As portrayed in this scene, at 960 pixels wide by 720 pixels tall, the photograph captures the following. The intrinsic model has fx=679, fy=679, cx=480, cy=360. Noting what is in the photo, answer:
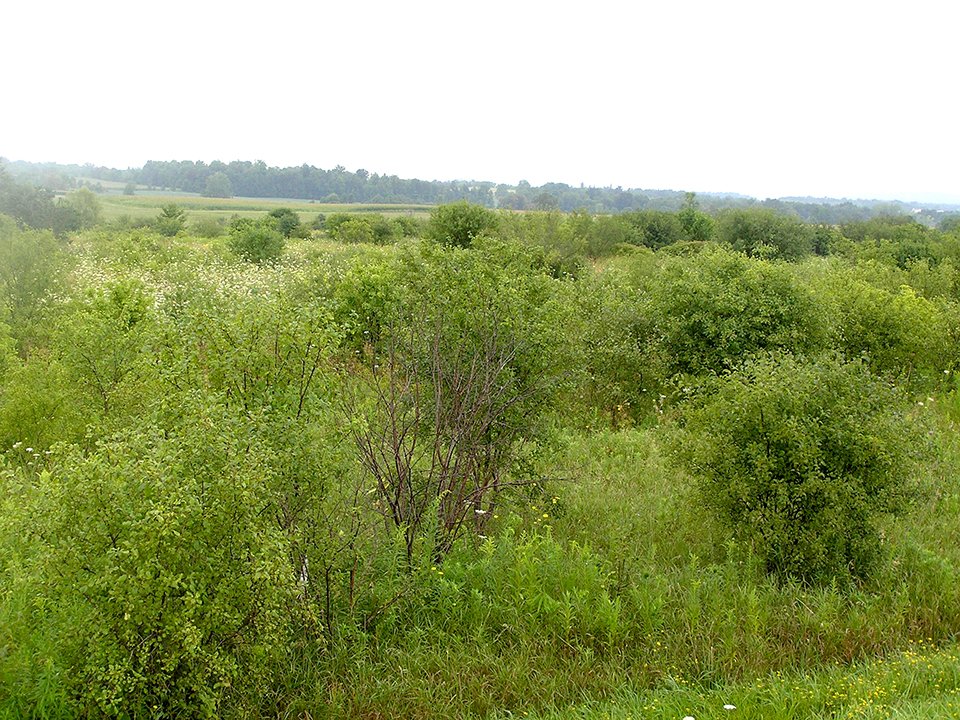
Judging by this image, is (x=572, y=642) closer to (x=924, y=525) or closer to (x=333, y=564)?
(x=333, y=564)

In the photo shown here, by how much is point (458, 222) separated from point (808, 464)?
2331 centimetres

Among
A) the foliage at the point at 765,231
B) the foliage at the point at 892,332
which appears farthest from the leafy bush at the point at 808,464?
the foliage at the point at 765,231

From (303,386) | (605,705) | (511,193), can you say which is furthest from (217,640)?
(511,193)

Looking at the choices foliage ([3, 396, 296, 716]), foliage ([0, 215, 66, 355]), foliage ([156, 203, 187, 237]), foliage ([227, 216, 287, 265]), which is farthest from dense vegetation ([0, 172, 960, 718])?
foliage ([156, 203, 187, 237])

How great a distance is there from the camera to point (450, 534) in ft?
16.7

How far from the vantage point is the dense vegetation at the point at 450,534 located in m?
3.30

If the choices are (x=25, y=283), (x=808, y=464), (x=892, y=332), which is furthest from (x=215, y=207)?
(x=808, y=464)

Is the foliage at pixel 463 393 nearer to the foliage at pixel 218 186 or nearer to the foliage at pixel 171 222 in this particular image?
the foliage at pixel 171 222

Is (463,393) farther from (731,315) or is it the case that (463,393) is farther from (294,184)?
(294,184)

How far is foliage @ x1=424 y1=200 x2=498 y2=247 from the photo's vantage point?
26.9 metres

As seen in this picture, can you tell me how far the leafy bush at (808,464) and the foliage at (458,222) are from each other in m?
22.0

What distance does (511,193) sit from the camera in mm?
99938

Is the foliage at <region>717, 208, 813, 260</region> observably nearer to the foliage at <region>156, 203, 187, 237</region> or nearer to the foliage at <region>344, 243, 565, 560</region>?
the foliage at <region>156, 203, 187, 237</region>

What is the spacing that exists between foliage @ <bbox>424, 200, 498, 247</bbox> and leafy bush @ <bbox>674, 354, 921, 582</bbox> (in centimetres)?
2196
